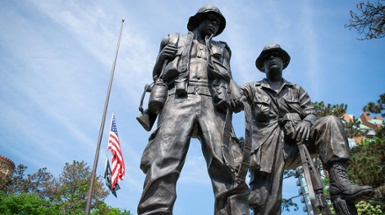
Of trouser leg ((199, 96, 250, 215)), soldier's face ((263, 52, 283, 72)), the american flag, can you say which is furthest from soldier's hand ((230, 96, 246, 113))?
the american flag

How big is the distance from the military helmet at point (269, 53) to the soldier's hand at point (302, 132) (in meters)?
1.40

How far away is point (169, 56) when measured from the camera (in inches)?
189

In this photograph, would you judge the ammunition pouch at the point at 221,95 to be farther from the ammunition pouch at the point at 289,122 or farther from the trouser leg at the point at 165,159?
the ammunition pouch at the point at 289,122

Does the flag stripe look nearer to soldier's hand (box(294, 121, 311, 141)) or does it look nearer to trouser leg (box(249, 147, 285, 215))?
trouser leg (box(249, 147, 285, 215))

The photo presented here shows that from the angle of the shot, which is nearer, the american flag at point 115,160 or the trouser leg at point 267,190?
the trouser leg at point 267,190

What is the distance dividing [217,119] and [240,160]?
565 mm

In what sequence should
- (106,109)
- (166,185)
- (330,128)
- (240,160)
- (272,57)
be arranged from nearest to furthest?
1. (166,185)
2. (240,160)
3. (330,128)
4. (272,57)
5. (106,109)

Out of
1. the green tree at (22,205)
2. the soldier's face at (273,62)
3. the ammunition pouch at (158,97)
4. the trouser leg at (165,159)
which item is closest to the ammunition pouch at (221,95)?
the trouser leg at (165,159)

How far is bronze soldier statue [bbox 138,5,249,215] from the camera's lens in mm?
3795

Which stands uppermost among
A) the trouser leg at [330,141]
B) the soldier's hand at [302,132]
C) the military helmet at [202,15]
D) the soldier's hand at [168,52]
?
the military helmet at [202,15]

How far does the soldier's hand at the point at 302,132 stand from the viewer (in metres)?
A: 4.82

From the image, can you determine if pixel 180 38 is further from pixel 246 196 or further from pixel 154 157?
pixel 246 196

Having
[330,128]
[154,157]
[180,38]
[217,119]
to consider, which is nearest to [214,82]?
[217,119]

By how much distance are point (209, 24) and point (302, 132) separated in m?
1.99
